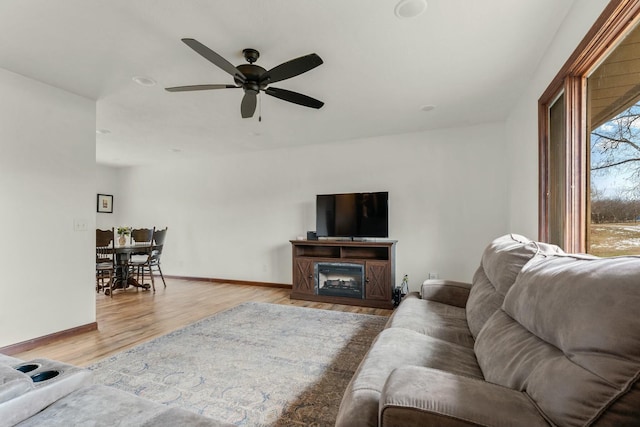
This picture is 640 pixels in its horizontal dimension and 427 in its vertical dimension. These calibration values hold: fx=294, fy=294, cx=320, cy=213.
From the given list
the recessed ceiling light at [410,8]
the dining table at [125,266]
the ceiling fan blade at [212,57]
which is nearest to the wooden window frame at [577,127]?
the recessed ceiling light at [410,8]

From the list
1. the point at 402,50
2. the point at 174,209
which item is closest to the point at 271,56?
the point at 402,50

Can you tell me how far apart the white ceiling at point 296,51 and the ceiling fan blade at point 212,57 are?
0.75 ft

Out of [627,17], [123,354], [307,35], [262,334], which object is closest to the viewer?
[627,17]

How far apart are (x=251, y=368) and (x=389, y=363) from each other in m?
1.34

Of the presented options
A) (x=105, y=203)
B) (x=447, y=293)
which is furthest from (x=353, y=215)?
(x=105, y=203)

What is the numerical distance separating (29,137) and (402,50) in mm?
3397

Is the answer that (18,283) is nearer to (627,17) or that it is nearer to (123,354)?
(123,354)

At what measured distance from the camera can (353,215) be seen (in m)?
4.43

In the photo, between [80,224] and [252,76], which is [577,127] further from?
[80,224]

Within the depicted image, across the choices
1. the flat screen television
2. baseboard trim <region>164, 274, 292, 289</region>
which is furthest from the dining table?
the flat screen television

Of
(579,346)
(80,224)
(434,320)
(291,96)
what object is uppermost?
(291,96)

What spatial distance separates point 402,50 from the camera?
7.43 ft

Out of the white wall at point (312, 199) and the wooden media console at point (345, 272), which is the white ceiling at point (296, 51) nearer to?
the white wall at point (312, 199)

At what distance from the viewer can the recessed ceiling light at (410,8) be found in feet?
5.77
